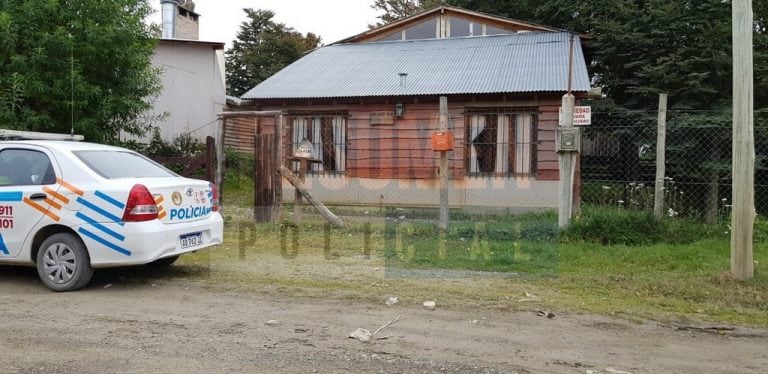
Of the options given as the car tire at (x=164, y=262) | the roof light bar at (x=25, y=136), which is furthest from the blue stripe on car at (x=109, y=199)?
the roof light bar at (x=25, y=136)

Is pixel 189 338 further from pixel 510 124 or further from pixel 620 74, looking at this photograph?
pixel 620 74

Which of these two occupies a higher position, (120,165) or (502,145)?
(502,145)

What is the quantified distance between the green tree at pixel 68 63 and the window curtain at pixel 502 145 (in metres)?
7.28

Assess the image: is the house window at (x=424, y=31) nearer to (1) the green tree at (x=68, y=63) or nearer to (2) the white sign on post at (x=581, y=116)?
(1) the green tree at (x=68, y=63)

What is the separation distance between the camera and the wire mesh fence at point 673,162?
33.0ft

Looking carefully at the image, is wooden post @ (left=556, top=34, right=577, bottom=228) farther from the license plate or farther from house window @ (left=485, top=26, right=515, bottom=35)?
house window @ (left=485, top=26, right=515, bottom=35)

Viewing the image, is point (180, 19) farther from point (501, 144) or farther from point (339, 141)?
point (501, 144)

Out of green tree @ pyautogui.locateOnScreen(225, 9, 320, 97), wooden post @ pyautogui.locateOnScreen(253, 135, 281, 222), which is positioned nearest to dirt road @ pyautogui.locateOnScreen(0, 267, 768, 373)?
wooden post @ pyautogui.locateOnScreen(253, 135, 281, 222)

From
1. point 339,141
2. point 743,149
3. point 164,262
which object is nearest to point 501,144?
point 339,141

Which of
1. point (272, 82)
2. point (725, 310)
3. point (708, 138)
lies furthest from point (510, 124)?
point (725, 310)

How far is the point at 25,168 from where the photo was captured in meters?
5.77

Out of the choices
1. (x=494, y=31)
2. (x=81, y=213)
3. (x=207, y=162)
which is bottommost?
(x=81, y=213)

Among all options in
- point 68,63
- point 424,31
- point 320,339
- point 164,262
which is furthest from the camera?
point 424,31

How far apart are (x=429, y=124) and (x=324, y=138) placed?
265 centimetres
